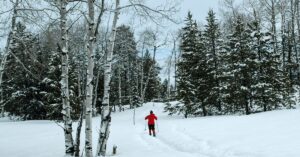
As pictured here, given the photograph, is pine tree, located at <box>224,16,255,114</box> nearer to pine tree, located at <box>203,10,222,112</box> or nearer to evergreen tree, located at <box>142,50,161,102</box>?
pine tree, located at <box>203,10,222,112</box>

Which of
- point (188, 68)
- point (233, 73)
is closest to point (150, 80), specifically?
point (188, 68)

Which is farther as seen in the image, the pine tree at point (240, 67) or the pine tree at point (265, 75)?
the pine tree at point (240, 67)

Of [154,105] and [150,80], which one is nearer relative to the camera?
[154,105]

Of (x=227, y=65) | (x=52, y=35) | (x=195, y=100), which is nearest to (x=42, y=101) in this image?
(x=195, y=100)

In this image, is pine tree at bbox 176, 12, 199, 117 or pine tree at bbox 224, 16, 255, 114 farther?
pine tree at bbox 176, 12, 199, 117

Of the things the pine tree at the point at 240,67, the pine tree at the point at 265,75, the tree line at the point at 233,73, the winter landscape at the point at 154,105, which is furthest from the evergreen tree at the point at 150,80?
the pine tree at the point at 265,75

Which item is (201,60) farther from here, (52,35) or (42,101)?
(52,35)

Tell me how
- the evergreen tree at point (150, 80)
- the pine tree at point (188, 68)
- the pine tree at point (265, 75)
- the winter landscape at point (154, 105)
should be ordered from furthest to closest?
the evergreen tree at point (150, 80) → the pine tree at point (188, 68) → the pine tree at point (265, 75) → the winter landscape at point (154, 105)

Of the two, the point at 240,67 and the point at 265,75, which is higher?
the point at 240,67

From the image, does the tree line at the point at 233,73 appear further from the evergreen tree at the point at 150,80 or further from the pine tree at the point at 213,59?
the evergreen tree at the point at 150,80

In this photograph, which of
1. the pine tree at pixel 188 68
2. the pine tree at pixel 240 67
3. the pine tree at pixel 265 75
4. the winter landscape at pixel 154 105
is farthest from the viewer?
the pine tree at pixel 188 68

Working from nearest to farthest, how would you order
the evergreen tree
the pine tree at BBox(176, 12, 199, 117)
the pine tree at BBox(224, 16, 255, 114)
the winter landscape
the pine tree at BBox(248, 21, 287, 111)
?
the winter landscape, the pine tree at BBox(248, 21, 287, 111), the pine tree at BBox(224, 16, 255, 114), the pine tree at BBox(176, 12, 199, 117), the evergreen tree

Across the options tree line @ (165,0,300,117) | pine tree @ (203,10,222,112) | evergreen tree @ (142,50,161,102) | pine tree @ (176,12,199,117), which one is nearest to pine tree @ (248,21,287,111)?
tree line @ (165,0,300,117)

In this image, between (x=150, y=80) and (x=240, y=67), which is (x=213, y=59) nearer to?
(x=240, y=67)
